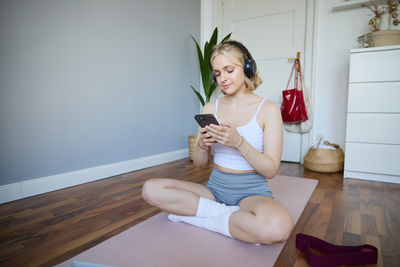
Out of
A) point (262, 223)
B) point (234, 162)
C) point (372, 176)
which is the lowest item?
point (372, 176)

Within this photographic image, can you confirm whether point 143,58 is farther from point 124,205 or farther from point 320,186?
point 320,186

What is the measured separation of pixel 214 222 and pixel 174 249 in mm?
191

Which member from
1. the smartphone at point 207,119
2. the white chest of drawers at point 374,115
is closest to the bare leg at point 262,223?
the smartphone at point 207,119

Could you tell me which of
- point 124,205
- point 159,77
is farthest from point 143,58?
point 124,205

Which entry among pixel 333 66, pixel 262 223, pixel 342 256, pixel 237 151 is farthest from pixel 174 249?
pixel 333 66

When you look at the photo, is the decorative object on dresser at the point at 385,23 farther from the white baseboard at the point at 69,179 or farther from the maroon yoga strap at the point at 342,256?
the white baseboard at the point at 69,179

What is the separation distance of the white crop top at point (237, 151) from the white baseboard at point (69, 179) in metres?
1.32

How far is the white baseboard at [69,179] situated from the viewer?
1.64 meters

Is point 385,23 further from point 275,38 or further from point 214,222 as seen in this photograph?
point 214,222

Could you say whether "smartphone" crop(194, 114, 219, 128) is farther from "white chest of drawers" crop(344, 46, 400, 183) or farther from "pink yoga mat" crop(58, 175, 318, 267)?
"white chest of drawers" crop(344, 46, 400, 183)

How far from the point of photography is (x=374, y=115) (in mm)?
2092

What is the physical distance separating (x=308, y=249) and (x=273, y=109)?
1.84 ft

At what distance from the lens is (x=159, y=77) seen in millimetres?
2715

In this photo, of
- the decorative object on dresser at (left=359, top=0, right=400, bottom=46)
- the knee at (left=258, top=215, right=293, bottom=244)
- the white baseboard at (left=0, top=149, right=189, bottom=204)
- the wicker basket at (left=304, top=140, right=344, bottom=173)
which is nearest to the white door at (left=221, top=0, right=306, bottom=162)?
the wicker basket at (left=304, top=140, right=344, bottom=173)
